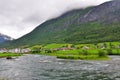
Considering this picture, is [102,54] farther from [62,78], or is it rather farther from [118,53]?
[62,78]

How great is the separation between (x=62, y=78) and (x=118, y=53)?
421 feet

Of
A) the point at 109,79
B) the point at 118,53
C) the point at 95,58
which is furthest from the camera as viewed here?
the point at 118,53

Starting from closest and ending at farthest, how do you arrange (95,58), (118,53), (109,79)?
(109,79) < (95,58) < (118,53)

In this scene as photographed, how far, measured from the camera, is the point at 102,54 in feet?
493

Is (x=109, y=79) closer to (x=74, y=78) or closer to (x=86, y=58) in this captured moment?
(x=74, y=78)

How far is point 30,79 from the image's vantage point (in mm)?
63625

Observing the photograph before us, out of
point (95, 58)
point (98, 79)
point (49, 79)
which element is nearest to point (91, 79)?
point (98, 79)

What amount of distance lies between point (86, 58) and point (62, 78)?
83959 millimetres

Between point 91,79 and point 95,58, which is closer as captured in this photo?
point 91,79

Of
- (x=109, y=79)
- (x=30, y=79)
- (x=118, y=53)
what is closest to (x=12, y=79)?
(x=30, y=79)

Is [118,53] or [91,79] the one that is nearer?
[91,79]

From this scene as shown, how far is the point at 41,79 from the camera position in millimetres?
63219

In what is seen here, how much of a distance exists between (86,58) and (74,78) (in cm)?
8367

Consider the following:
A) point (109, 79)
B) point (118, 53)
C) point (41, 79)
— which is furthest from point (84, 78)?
point (118, 53)
